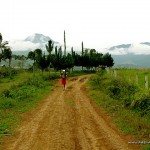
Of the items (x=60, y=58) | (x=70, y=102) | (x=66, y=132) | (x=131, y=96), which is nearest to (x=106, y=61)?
(x=60, y=58)

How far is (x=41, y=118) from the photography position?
1973 cm

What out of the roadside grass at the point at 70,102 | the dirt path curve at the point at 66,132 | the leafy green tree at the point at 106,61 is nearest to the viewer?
the dirt path curve at the point at 66,132

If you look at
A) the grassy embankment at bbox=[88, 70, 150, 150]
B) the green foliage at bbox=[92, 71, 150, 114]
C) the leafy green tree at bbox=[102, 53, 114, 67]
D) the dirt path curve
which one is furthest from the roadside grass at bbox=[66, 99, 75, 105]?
the leafy green tree at bbox=[102, 53, 114, 67]

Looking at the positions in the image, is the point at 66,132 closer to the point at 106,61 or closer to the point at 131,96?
the point at 131,96

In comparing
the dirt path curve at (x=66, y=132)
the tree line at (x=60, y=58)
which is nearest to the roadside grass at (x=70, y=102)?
the dirt path curve at (x=66, y=132)

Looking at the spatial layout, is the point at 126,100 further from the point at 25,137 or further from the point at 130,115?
the point at 25,137

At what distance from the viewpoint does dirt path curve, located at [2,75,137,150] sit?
535 inches

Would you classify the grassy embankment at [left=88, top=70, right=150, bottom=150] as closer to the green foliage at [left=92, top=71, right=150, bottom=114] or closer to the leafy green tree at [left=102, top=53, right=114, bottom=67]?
the green foliage at [left=92, top=71, right=150, bottom=114]

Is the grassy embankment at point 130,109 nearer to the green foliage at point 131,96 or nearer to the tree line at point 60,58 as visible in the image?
the green foliage at point 131,96

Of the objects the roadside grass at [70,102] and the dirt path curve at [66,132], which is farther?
the roadside grass at [70,102]

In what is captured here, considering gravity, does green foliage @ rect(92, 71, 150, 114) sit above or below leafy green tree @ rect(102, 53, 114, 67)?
below

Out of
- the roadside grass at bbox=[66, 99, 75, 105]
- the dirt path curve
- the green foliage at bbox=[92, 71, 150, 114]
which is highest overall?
the green foliage at bbox=[92, 71, 150, 114]

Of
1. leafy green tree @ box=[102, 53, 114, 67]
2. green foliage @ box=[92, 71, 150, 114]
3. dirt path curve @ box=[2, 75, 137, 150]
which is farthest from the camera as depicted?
leafy green tree @ box=[102, 53, 114, 67]

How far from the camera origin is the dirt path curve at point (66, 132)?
44.5ft
